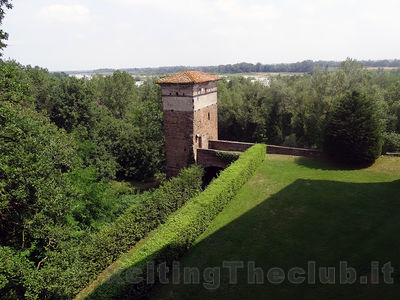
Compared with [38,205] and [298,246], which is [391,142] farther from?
[38,205]

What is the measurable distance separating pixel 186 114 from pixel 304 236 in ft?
39.4

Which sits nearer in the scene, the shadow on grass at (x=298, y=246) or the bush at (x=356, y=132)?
the shadow on grass at (x=298, y=246)

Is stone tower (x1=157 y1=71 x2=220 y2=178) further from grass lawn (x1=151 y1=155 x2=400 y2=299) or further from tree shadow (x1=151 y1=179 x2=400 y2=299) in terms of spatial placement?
tree shadow (x1=151 y1=179 x2=400 y2=299)

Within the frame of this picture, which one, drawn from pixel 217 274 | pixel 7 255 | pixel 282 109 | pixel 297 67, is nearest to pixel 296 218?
pixel 217 274

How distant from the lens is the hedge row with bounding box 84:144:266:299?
9844mm

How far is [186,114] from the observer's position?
20797 mm

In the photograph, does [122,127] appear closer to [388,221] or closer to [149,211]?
[149,211]

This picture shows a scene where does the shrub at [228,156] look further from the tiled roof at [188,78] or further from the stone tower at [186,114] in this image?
the tiled roof at [188,78]

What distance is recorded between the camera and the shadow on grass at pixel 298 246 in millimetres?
9531

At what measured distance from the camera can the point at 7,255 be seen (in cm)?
1001

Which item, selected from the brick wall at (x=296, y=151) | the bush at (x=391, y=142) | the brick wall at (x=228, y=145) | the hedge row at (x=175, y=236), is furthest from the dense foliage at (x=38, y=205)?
the bush at (x=391, y=142)

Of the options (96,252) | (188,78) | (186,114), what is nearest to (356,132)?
(186,114)

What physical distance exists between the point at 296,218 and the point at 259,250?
3.08 meters

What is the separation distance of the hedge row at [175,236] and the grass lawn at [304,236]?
49cm
